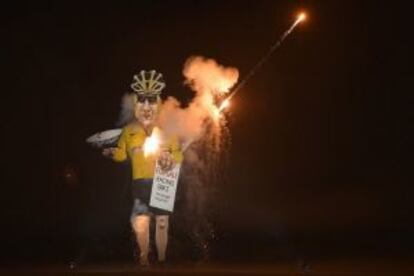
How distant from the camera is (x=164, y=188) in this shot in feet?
61.5

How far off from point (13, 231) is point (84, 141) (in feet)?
13.1

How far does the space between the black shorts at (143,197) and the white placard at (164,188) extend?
0.10 metres

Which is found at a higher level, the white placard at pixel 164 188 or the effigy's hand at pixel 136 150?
the effigy's hand at pixel 136 150

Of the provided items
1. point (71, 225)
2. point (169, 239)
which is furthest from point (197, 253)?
point (71, 225)

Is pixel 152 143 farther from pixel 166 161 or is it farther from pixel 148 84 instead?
pixel 148 84

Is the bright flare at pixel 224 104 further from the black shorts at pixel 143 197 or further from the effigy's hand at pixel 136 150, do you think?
the black shorts at pixel 143 197

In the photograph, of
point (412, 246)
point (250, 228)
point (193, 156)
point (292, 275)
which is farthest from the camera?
point (250, 228)

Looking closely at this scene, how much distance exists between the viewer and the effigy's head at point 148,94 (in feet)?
61.2

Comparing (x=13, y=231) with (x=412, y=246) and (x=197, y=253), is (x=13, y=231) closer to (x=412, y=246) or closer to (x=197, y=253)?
(x=197, y=253)

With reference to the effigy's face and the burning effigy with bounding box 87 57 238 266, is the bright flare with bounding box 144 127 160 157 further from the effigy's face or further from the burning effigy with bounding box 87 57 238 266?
the effigy's face

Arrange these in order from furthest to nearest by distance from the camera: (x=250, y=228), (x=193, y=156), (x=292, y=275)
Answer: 1. (x=250, y=228)
2. (x=193, y=156)
3. (x=292, y=275)

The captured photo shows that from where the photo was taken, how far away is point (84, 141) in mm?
21031

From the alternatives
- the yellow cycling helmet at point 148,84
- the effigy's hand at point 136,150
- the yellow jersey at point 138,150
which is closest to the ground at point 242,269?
the yellow jersey at point 138,150

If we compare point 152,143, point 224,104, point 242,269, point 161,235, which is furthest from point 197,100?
point 242,269
